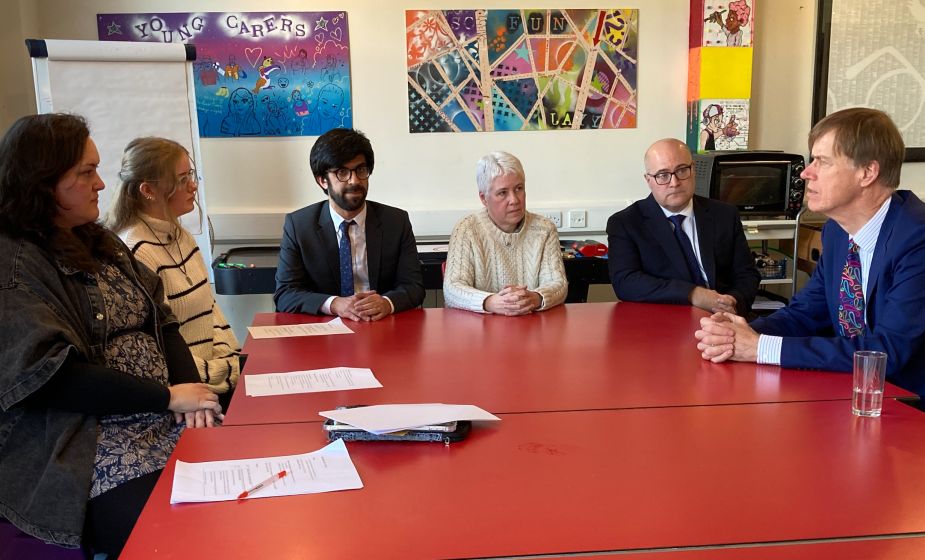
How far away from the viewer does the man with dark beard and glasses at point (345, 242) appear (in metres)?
3.01

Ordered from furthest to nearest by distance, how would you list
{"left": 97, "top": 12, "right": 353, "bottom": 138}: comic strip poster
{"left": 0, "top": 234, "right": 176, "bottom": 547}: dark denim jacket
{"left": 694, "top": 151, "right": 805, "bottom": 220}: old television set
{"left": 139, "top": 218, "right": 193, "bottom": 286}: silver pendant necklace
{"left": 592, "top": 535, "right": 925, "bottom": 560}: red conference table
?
{"left": 97, "top": 12, "right": 353, "bottom": 138}: comic strip poster < {"left": 694, "top": 151, "right": 805, "bottom": 220}: old television set < {"left": 139, "top": 218, "right": 193, "bottom": 286}: silver pendant necklace < {"left": 0, "top": 234, "right": 176, "bottom": 547}: dark denim jacket < {"left": 592, "top": 535, "right": 925, "bottom": 560}: red conference table

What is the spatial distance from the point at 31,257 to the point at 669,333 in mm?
1783

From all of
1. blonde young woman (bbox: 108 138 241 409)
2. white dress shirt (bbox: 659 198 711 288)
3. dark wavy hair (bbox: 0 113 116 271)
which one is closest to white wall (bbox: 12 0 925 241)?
white dress shirt (bbox: 659 198 711 288)

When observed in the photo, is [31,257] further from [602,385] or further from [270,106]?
[270,106]

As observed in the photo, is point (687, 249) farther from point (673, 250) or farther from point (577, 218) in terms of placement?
point (577, 218)

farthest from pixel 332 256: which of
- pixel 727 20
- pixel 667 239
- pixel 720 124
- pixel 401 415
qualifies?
pixel 727 20

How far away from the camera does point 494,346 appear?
2.35m

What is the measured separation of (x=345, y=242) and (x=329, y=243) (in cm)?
6

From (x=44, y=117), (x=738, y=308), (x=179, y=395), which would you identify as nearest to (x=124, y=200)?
(x=44, y=117)

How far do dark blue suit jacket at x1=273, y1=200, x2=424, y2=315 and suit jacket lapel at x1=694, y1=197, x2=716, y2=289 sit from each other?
3.74 ft

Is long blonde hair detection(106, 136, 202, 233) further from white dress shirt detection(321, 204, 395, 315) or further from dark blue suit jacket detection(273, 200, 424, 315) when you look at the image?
white dress shirt detection(321, 204, 395, 315)

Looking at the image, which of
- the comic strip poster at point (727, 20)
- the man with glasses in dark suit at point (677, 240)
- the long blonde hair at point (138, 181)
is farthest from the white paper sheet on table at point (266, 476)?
the comic strip poster at point (727, 20)

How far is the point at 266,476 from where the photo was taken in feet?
4.60

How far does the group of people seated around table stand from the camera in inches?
69.9
